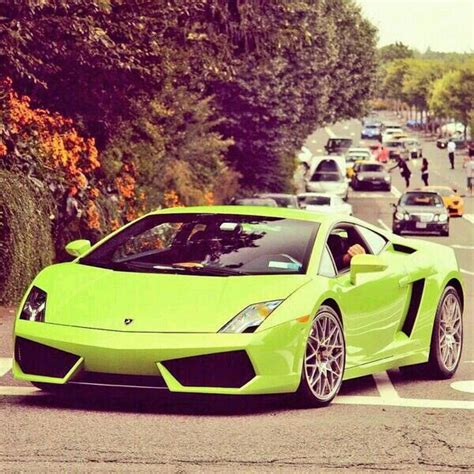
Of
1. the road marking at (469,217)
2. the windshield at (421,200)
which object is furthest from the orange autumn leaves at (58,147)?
the road marking at (469,217)

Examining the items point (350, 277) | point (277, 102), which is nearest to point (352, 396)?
point (350, 277)

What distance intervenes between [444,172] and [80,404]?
10595 cm

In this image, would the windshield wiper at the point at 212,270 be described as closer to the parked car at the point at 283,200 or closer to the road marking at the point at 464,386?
the road marking at the point at 464,386

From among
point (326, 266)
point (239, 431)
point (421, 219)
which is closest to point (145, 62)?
point (326, 266)

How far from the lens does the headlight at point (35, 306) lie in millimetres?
9616

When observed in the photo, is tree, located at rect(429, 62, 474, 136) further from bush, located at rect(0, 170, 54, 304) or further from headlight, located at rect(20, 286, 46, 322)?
headlight, located at rect(20, 286, 46, 322)

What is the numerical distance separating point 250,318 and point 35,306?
1349 mm

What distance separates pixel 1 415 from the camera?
29.8 ft

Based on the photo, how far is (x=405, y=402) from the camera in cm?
1012

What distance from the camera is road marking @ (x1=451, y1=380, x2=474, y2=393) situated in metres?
10.9

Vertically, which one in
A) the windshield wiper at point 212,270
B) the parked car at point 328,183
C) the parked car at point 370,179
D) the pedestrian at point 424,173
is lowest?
the parked car at point 370,179

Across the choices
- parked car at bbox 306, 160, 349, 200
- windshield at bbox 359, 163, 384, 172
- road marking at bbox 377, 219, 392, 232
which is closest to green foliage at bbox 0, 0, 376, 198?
road marking at bbox 377, 219, 392, 232

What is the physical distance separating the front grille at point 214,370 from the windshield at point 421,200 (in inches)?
1587

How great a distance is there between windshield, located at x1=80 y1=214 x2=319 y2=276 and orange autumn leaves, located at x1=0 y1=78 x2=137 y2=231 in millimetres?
7814
